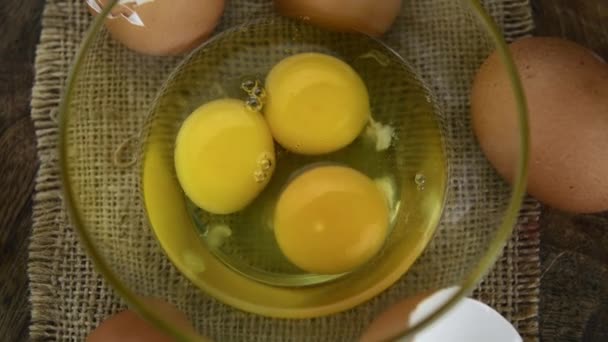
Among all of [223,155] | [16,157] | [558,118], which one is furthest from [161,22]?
[558,118]

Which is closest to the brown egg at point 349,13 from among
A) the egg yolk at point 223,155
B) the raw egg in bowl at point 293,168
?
the raw egg in bowl at point 293,168

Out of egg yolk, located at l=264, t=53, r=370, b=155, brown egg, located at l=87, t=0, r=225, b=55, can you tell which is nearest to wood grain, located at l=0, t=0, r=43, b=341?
brown egg, located at l=87, t=0, r=225, b=55

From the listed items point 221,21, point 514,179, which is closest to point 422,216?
point 514,179

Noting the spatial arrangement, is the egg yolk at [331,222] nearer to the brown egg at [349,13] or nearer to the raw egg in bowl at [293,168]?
the raw egg in bowl at [293,168]

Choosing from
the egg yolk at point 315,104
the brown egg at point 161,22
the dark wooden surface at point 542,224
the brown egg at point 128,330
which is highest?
the brown egg at point 161,22

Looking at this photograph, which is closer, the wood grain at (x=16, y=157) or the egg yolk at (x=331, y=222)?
the egg yolk at (x=331, y=222)

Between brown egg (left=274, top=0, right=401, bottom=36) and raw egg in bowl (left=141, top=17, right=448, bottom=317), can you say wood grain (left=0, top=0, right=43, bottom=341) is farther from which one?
brown egg (left=274, top=0, right=401, bottom=36)

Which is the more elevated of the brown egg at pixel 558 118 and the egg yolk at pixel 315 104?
the brown egg at pixel 558 118
